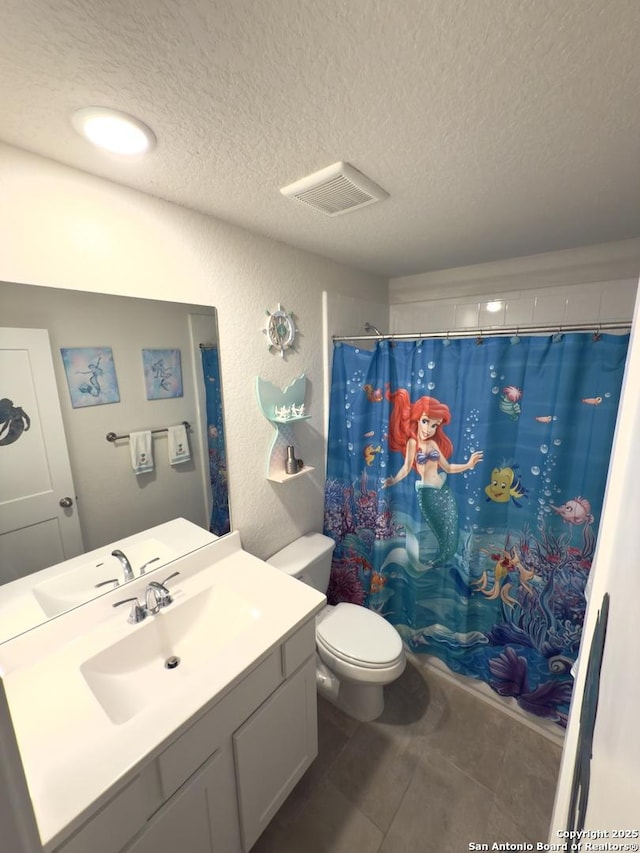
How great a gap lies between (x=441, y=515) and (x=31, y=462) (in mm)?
1686

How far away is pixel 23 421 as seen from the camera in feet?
3.19

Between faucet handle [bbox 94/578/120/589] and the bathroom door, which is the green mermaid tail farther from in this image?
the bathroom door

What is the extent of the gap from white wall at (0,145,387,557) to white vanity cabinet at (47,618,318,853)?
2.06ft

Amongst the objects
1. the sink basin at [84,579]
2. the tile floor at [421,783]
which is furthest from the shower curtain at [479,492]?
the sink basin at [84,579]

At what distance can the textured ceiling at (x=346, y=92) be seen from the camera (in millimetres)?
544

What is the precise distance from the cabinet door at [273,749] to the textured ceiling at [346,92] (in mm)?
1595

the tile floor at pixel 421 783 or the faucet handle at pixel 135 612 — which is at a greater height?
the faucet handle at pixel 135 612

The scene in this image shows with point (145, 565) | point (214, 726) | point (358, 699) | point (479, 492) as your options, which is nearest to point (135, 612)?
point (145, 565)

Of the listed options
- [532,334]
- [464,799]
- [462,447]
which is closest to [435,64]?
[532,334]

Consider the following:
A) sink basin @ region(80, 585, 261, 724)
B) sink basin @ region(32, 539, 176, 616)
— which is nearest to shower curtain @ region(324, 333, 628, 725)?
sink basin @ region(80, 585, 261, 724)

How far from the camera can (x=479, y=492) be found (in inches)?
62.8

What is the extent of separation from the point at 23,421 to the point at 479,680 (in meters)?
2.26

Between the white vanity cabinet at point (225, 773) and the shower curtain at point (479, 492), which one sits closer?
the white vanity cabinet at point (225, 773)

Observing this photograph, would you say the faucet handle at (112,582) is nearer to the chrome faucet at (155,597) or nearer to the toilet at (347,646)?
the chrome faucet at (155,597)
